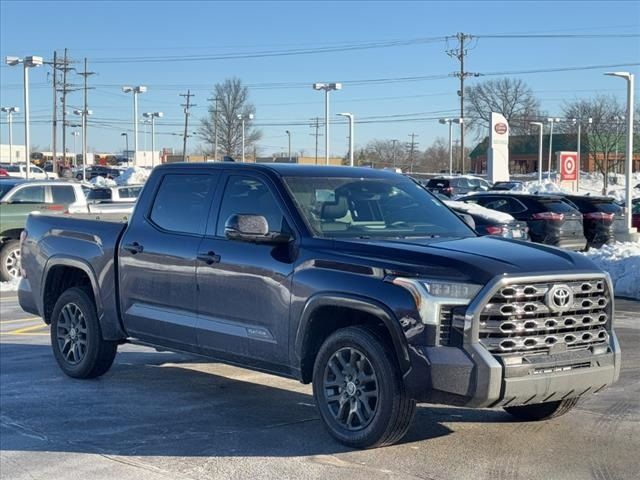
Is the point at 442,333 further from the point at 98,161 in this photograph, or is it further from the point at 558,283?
the point at 98,161

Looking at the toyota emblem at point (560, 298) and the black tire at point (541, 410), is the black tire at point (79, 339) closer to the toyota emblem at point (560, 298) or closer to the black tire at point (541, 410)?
the black tire at point (541, 410)

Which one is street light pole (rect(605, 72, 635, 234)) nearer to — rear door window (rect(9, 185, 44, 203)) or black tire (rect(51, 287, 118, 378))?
rear door window (rect(9, 185, 44, 203))

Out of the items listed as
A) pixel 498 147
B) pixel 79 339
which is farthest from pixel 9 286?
pixel 498 147

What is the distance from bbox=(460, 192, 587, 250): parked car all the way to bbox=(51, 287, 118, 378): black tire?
13.4 meters

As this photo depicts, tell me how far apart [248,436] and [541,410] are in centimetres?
216

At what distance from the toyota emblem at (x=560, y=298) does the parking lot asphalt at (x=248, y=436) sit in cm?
98

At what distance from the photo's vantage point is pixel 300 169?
22.5ft

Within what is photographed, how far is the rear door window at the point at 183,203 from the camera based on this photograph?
23.1 feet

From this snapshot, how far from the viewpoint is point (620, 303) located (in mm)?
13859

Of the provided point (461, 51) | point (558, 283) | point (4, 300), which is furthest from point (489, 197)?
point (461, 51)

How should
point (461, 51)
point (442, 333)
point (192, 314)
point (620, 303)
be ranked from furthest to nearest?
point (461, 51) → point (620, 303) → point (192, 314) → point (442, 333)

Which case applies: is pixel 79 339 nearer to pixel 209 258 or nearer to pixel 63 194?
pixel 209 258

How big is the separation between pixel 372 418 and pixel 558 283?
145 centimetres

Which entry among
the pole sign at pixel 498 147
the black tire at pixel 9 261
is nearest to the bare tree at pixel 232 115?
the pole sign at pixel 498 147
